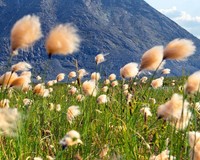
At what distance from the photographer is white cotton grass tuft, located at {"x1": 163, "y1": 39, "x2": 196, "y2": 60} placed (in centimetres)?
379

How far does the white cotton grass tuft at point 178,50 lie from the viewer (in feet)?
12.5

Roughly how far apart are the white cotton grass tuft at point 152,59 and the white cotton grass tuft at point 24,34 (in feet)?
3.41

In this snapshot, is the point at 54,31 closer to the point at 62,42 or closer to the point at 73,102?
the point at 62,42

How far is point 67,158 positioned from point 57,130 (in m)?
1.38

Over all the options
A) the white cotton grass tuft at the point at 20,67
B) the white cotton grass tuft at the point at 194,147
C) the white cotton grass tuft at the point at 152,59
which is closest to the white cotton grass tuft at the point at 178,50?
the white cotton grass tuft at the point at 152,59

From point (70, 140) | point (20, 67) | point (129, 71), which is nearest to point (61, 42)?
point (20, 67)

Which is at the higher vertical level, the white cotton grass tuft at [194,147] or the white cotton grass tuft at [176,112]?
the white cotton grass tuft at [176,112]

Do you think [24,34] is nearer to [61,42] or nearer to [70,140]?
[61,42]

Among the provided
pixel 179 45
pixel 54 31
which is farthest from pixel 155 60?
pixel 54 31

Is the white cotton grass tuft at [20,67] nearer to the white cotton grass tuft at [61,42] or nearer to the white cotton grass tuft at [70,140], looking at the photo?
the white cotton grass tuft at [61,42]

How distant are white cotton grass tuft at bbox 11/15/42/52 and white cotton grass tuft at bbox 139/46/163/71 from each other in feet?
3.41

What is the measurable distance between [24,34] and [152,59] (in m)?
1.20

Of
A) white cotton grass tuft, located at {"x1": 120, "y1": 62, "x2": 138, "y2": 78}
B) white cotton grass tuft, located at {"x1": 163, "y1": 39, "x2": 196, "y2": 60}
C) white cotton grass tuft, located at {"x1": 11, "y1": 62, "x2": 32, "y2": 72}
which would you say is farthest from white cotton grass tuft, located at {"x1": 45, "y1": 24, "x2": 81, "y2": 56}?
white cotton grass tuft, located at {"x1": 120, "y1": 62, "x2": 138, "y2": 78}

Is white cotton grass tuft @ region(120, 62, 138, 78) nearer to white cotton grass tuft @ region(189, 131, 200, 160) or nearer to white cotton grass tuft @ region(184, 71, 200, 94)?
white cotton grass tuft @ region(184, 71, 200, 94)
